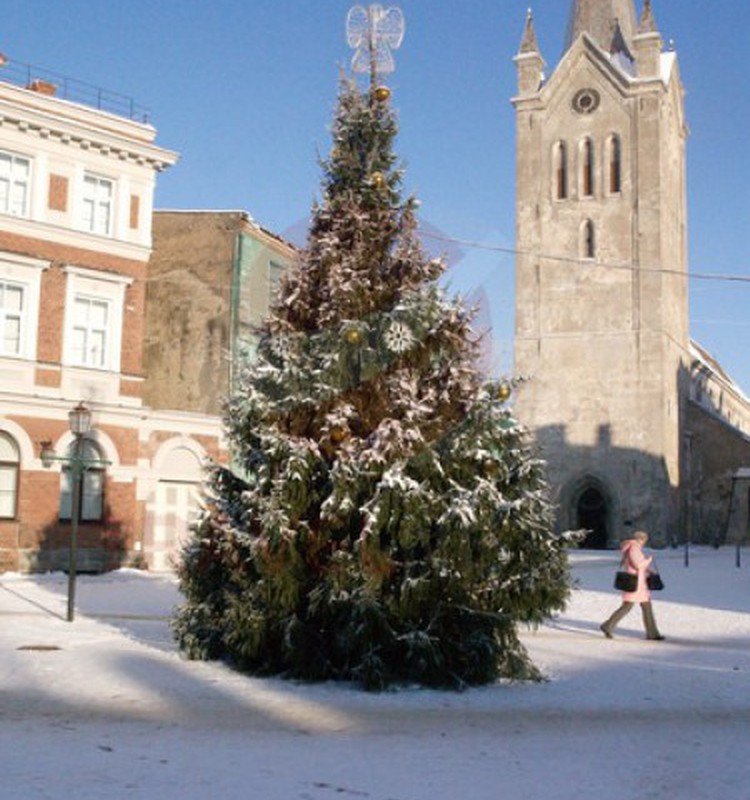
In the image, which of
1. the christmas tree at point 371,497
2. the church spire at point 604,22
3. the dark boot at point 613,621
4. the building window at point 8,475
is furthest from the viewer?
the church spire at point 604,22

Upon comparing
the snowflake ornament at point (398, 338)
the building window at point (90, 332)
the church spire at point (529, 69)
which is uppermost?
the church spire at point (529, 69)

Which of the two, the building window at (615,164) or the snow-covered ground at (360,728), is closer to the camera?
the snow-covered ground at (360,728)

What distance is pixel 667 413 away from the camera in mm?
52312

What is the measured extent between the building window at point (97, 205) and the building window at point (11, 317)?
258 cm

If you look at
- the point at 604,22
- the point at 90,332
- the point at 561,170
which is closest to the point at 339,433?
the point at 90,332

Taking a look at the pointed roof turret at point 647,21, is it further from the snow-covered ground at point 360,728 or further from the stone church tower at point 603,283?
the snow-covered ground at point 360,728

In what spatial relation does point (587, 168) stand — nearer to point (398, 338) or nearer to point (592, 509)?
point (592, 509)

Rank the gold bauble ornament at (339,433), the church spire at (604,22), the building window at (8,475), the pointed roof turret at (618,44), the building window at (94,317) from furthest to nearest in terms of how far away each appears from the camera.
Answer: the church spire at (604,22) < the pointed roof turret at (618,44) < the building window at (94,317) < the building window at (8,475) < the gold bauble ornament at (339,433)

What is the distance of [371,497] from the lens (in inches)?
423

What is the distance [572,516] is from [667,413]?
23.2 ft

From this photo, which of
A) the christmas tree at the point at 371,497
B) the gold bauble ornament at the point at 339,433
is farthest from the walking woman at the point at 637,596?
the gold bauble ornament at the point at 339,433

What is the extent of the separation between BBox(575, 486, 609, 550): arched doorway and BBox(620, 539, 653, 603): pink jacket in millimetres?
36331

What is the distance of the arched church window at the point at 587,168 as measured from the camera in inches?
2167

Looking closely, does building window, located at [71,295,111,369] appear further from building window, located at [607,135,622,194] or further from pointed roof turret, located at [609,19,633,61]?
pointed roof turret, located at [609,19,633,61]
